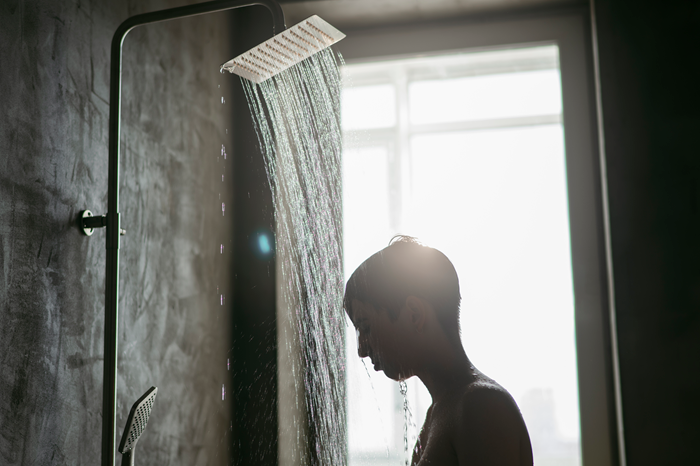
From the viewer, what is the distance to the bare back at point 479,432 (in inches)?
27.3

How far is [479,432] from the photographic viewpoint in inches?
27.7

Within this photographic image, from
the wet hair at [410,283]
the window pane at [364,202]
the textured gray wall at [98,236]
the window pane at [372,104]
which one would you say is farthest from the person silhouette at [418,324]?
the window pane at [372,104]

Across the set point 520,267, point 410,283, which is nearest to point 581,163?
point 520,267

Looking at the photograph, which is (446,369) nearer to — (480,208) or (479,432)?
(479,432)

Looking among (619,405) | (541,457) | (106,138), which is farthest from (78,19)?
(541,457)

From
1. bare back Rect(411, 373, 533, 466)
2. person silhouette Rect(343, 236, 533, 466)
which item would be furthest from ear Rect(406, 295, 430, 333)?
bare back Rect(411, 373, 533, 466)

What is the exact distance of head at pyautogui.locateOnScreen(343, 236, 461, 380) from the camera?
0.83 meters

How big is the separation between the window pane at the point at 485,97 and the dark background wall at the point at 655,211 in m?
0.26

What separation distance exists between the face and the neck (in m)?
0.03

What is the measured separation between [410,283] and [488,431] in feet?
0.75

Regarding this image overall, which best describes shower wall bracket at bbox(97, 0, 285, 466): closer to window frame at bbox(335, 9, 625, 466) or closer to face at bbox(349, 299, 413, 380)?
face at bbox(349, 299, 413, 380)

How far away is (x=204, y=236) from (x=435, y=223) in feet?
2.45

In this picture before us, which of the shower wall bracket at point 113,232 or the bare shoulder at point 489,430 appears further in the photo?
the shower wall bracket at point 113,232

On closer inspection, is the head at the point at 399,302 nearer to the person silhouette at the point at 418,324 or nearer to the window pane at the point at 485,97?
the person silhouette at the point at 418,324
